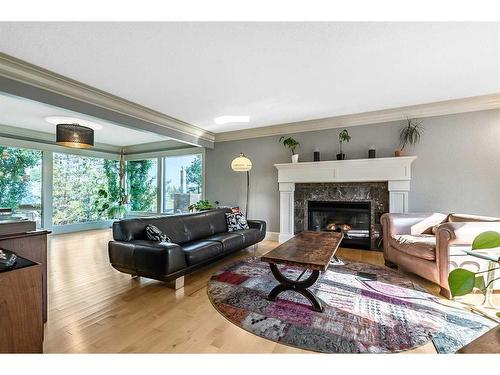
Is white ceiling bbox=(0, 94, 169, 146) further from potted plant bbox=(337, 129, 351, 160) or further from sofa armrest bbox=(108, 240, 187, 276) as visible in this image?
potted plant bbox=(337, 129, 351, 160)

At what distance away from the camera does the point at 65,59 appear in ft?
8.20

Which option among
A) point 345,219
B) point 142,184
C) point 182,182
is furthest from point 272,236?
point 142,184

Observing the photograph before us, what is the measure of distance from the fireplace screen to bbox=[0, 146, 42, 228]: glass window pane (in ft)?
19.5

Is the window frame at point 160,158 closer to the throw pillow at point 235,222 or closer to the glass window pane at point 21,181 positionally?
the throw pillow at point 235,222

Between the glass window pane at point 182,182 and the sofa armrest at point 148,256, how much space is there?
3.56 metres

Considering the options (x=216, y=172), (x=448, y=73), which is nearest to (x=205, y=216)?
(x=216, y=172)

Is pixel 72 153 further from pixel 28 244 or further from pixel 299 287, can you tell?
pixel 299 287

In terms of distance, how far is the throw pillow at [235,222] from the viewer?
422 centimetres

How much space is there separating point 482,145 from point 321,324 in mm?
3864

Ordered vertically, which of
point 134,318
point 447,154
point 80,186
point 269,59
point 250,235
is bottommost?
point 134,318

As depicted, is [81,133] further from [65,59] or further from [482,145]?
[482,145]

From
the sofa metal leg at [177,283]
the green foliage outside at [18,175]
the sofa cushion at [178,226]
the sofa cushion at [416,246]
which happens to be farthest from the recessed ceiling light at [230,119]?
the green foliage outside at [18,175]

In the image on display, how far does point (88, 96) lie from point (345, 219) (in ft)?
15.5

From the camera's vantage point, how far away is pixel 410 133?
406 cm
